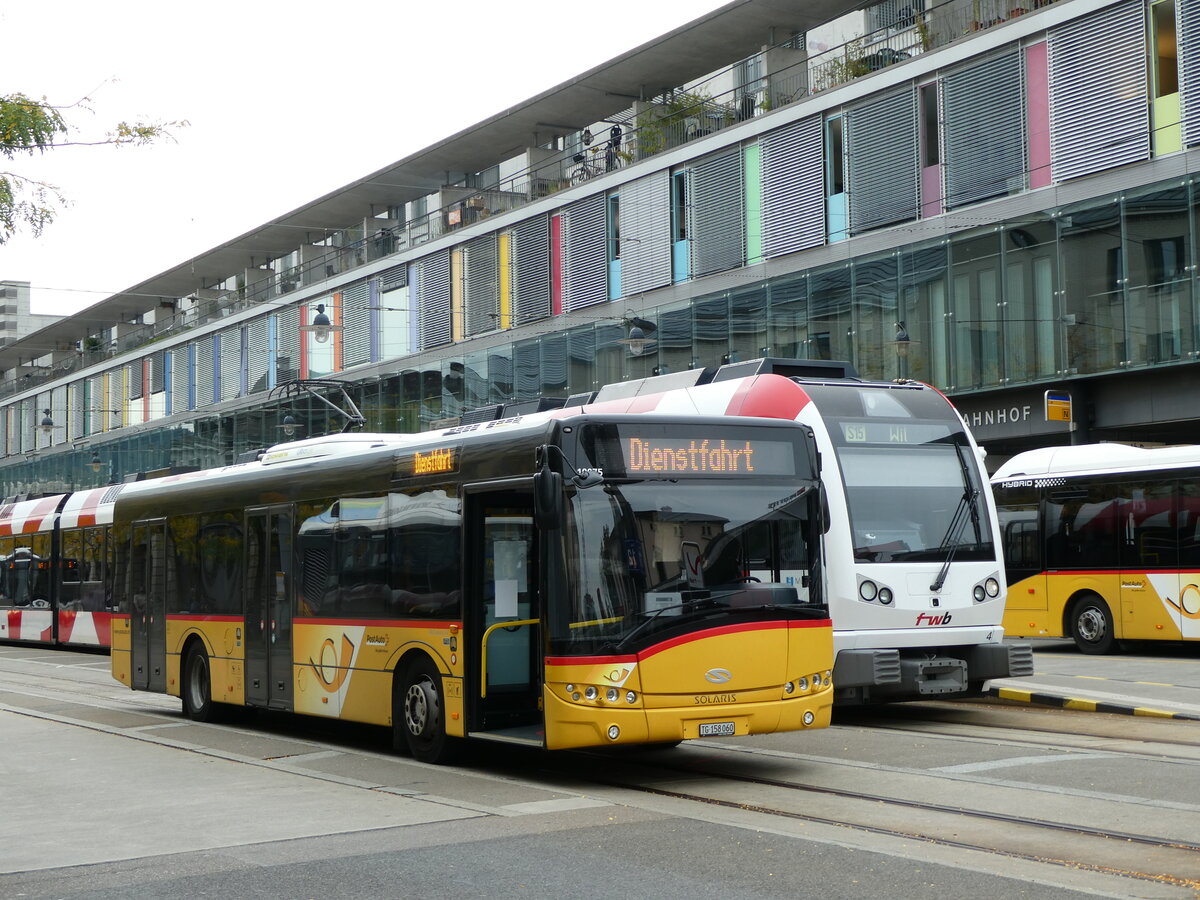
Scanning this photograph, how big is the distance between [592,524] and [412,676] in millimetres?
2875

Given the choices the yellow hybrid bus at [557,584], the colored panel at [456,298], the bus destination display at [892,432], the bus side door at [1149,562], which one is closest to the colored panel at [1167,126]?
the bus side door at [1149,562]

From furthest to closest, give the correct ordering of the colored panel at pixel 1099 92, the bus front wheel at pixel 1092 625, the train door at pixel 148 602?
the colored panel at pixel 1099 92 → the bus front wheel at pixel 1092 625 → the train door at pixel 148 602

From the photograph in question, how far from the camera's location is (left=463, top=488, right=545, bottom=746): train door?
38.1 ft

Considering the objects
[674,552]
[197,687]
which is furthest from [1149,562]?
[674,552]

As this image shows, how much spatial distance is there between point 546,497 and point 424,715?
9.71ft

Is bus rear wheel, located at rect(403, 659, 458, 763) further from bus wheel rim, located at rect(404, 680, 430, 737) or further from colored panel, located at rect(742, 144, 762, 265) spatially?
colored panel, located at rect(742, 144, 762, 265)

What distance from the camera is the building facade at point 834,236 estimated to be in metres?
26.8

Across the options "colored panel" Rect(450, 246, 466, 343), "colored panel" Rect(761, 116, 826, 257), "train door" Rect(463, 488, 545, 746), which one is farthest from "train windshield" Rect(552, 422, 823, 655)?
"colored panel" Rect(450, 246, 466, 343)

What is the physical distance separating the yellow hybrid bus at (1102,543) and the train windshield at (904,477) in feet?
26.3

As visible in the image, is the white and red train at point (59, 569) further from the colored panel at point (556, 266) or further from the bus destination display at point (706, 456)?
the bus destination display at point (706, 456)

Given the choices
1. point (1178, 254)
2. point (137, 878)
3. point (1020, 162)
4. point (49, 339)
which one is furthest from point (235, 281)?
point (137, 878)

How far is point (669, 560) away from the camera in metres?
10.6

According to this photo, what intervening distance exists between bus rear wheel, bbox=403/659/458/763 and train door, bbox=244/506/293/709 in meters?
2.44

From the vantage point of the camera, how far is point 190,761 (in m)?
12.9
